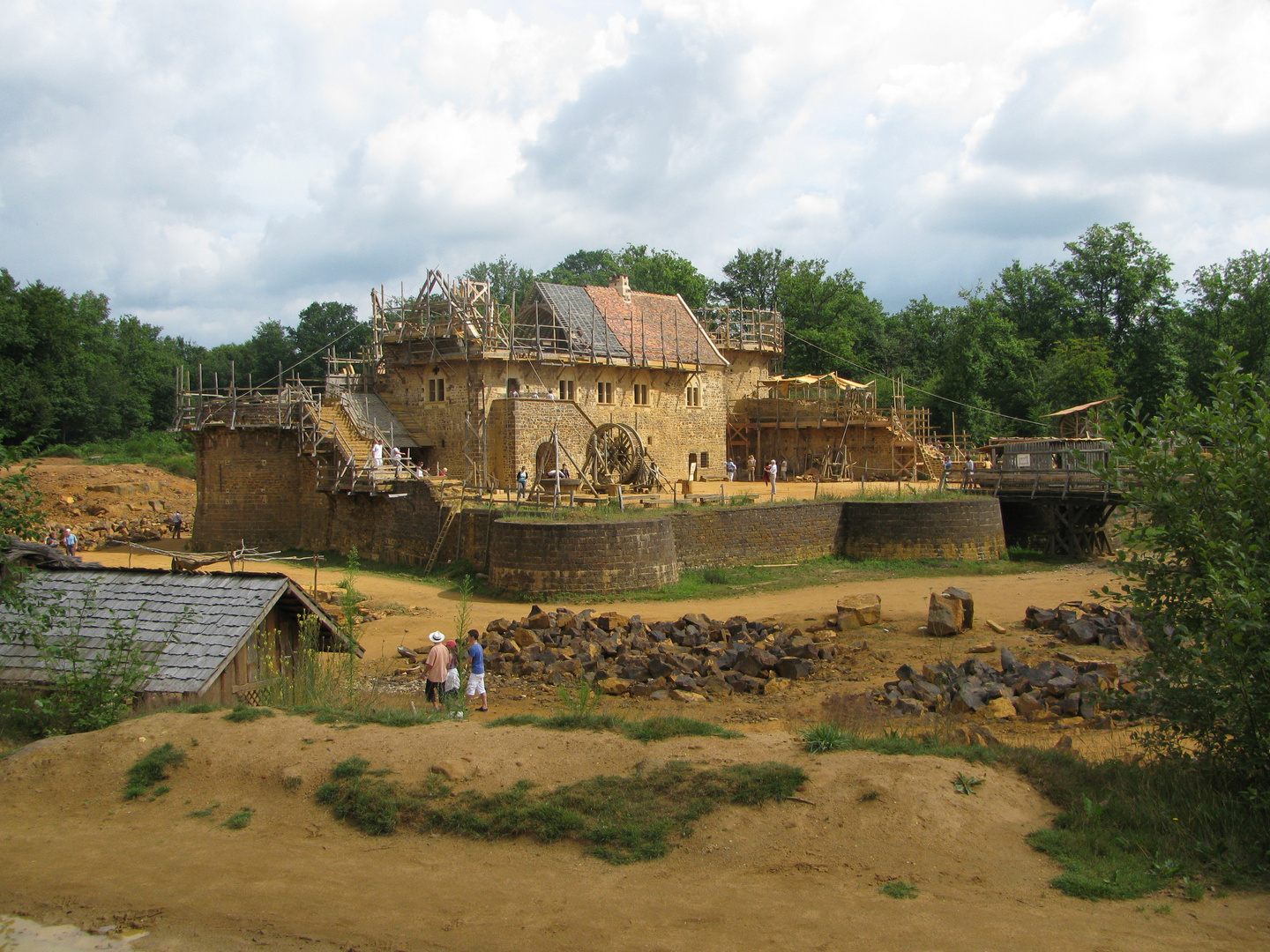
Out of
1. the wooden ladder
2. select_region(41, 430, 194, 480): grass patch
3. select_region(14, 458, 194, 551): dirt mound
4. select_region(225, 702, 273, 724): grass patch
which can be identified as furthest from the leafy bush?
select_region(41, 430, 194, 480): grass patch

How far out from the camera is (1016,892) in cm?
723

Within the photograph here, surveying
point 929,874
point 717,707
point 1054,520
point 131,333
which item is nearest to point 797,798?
point 929,874

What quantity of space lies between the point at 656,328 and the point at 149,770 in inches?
1322

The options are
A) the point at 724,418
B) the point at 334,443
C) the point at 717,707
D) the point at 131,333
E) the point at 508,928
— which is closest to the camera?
the point at 508,928

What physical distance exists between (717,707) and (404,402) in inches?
903

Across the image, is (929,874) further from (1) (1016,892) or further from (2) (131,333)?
(2) (131,333)

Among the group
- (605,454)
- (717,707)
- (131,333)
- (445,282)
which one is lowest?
(717,707)

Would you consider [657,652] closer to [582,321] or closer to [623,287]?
[582,321]

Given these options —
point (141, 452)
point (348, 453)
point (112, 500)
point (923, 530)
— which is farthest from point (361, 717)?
point (141, 452)

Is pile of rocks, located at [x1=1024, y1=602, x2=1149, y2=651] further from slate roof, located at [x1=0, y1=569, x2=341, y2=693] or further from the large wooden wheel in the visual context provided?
slate roof, located at [x1=0, y1=569, x2=341, y2=693]

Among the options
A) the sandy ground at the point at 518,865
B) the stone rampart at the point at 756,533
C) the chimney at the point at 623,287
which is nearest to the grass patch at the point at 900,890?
the sandy ground at the point at 518,865

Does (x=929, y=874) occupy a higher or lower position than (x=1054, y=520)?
lower

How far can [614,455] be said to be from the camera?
32500 millimetres

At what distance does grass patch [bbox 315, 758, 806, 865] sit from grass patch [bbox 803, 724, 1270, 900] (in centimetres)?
208
